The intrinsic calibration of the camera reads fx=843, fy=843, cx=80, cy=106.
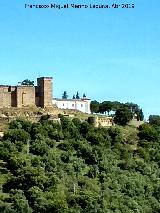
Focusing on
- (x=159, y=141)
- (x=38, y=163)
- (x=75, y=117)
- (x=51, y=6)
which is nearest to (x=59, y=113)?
(x=75, y=117)

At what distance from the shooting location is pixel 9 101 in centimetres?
6912

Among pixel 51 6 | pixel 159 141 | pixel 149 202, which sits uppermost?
pixel 51 6

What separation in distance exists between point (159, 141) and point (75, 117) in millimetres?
7429

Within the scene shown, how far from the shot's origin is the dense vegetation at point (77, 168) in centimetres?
5209

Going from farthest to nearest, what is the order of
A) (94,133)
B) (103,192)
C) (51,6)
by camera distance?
(94,133) → (103,192) → (51,6)

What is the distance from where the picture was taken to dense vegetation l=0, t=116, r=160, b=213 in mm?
52094

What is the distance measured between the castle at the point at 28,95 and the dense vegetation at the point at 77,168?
3.10m

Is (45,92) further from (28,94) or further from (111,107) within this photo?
(111,107)

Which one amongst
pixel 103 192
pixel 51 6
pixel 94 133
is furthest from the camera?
pixel 94 133

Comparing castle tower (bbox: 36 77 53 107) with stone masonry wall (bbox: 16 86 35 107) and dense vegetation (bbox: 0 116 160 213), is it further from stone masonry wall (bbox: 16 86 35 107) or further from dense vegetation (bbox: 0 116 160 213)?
dense vegetation (bbox: 0 116 160 213)

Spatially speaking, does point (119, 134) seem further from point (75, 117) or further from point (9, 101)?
point (9, 101)

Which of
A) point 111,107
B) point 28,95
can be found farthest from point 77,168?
point 111,107

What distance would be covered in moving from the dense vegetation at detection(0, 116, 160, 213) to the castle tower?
293cm

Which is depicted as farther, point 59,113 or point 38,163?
point 59,113
